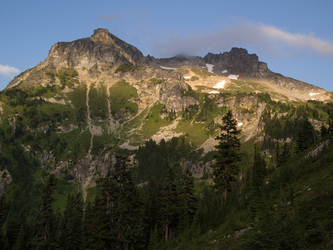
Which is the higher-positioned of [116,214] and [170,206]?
[116,214]

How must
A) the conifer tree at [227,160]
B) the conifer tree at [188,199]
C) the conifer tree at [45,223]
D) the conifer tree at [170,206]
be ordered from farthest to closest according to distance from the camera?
the conifer tree at [170,206]
the conifer tree at [188,199]
the conifer tree at [45,223]
the conifer tree at [227,160]

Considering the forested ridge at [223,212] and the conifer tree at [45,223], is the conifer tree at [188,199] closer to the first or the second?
the forested ridge at [223,212]

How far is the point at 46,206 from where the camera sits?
47906mm

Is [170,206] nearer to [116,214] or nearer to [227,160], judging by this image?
[116,214]

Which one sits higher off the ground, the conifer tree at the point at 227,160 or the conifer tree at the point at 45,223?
the conifer tree at the point at 227,160

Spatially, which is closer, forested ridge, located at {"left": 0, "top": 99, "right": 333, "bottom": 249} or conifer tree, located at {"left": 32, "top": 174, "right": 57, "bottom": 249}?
forested ridge, located at {"left": 0, "top": 99, "right": 333, "bottom": 249}

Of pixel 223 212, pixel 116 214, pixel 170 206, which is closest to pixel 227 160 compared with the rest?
pixel 223 212

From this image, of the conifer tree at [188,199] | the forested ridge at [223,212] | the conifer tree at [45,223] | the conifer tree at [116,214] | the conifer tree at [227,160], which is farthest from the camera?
the conifer tree at [188,199]

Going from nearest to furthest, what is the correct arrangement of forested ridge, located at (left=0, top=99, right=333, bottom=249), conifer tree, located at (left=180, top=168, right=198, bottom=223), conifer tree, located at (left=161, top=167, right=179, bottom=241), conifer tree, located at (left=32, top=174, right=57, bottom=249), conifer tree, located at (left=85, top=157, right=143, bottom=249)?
forested ridge, located at (left=0, top=99, right=333, bottom=249)
conifer tree, located at (left=85, top=157, right=143, bottom=249)
conifer tree, located at (left=32, top=174, right=57, bottom=249)
conifer tree, located at (left=180, top=168, right=198, bottom=223)
conifer tree, located at (left=161, top=167, right=179, bottom=241)

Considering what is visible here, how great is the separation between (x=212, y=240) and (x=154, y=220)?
38217mm

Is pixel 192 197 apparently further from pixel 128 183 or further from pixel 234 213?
pixel 234 213

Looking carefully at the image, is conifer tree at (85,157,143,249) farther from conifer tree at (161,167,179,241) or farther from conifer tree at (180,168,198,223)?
conifer tree at (180,168,198,223)

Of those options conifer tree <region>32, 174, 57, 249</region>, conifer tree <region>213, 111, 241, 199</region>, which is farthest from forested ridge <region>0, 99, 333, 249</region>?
conifer tree <region>213, 111, 241, 199</region>

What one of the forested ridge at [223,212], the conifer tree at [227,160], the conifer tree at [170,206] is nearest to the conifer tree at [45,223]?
the forested ridge at [223,212]
